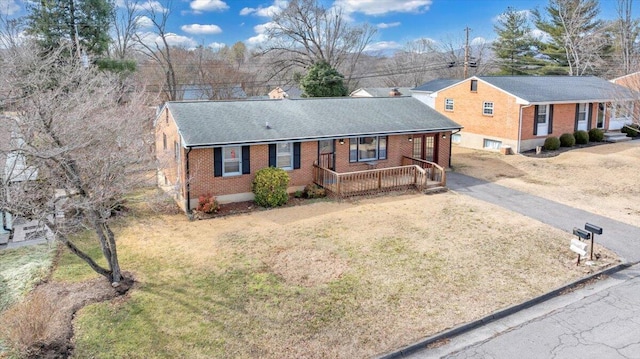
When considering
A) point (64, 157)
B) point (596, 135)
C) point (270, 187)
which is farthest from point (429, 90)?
point (64, 157)

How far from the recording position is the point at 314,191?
728 inches

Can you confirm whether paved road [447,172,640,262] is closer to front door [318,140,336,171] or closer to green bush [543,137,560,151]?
front door [318,140,336,171]

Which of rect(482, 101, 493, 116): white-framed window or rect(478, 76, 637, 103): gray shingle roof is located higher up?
rect(478, 76, 637, 103): gray shingle roof

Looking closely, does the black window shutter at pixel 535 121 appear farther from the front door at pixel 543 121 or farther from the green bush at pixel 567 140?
the green bush at pixel 567 140

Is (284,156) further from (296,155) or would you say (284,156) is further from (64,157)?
(64,157)

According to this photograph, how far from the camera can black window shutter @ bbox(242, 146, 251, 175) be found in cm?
1755

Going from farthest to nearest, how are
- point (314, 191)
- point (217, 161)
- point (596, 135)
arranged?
point (596, 135)
point (314, 191)
point (217, 161)

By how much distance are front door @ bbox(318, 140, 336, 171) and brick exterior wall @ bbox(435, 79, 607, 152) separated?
45.6 ft

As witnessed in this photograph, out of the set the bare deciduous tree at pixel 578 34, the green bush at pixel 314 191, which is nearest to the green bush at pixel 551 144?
the green bush at pixel 314 191

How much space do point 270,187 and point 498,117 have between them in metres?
18.0

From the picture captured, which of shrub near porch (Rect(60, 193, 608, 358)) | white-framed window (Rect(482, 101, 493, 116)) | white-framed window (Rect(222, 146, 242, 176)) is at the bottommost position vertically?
shrub near porch (Rect(60, 193, 608, 358))

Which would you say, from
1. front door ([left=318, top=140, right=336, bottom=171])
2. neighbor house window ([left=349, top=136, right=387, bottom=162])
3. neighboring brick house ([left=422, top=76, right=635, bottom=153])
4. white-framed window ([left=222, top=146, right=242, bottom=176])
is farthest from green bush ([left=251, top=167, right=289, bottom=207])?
neighboring brick house ([left=422, top=76, right=635, bottom=153])

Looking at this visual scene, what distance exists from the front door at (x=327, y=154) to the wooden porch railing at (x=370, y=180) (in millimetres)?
671

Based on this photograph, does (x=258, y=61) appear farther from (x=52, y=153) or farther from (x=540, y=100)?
(x=52, y=153)
